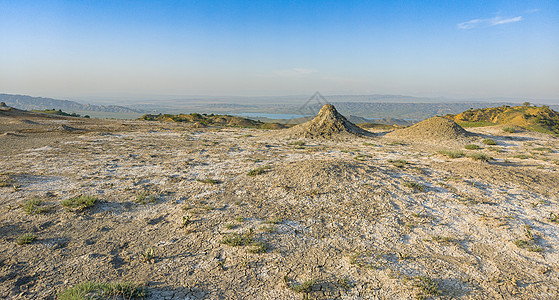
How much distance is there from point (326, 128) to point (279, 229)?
52.0 ft

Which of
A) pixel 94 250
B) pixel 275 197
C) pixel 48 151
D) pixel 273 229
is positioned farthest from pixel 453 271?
pixel 48 151

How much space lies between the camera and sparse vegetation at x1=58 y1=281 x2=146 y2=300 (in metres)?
3.41

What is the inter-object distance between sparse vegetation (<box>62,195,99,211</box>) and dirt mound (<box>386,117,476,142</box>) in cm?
1979

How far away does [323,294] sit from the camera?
12.0ft

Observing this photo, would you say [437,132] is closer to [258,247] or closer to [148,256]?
[258,247]

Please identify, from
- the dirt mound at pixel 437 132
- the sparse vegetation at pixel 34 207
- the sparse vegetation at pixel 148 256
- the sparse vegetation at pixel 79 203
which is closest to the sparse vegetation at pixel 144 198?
the sparse vegetation at pixel 79 203

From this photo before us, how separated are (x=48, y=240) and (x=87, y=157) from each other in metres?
8.01

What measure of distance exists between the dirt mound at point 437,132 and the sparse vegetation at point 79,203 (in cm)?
1979

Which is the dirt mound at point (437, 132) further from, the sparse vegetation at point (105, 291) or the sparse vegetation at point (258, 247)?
the sparse vegetation at point (105, 291)

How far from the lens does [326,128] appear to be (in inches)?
811

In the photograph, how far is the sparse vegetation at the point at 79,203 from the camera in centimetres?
637

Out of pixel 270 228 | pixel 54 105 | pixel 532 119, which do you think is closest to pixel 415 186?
pixel 270 228

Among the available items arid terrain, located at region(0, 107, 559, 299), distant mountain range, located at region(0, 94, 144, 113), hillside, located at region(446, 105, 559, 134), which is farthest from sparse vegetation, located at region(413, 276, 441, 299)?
distant mountain range, located at region(0, 94, 144, 113)

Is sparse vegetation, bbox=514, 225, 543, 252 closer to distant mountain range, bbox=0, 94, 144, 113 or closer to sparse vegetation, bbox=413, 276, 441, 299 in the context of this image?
sparse vegetation, bbox=413, 276, 441, 299
